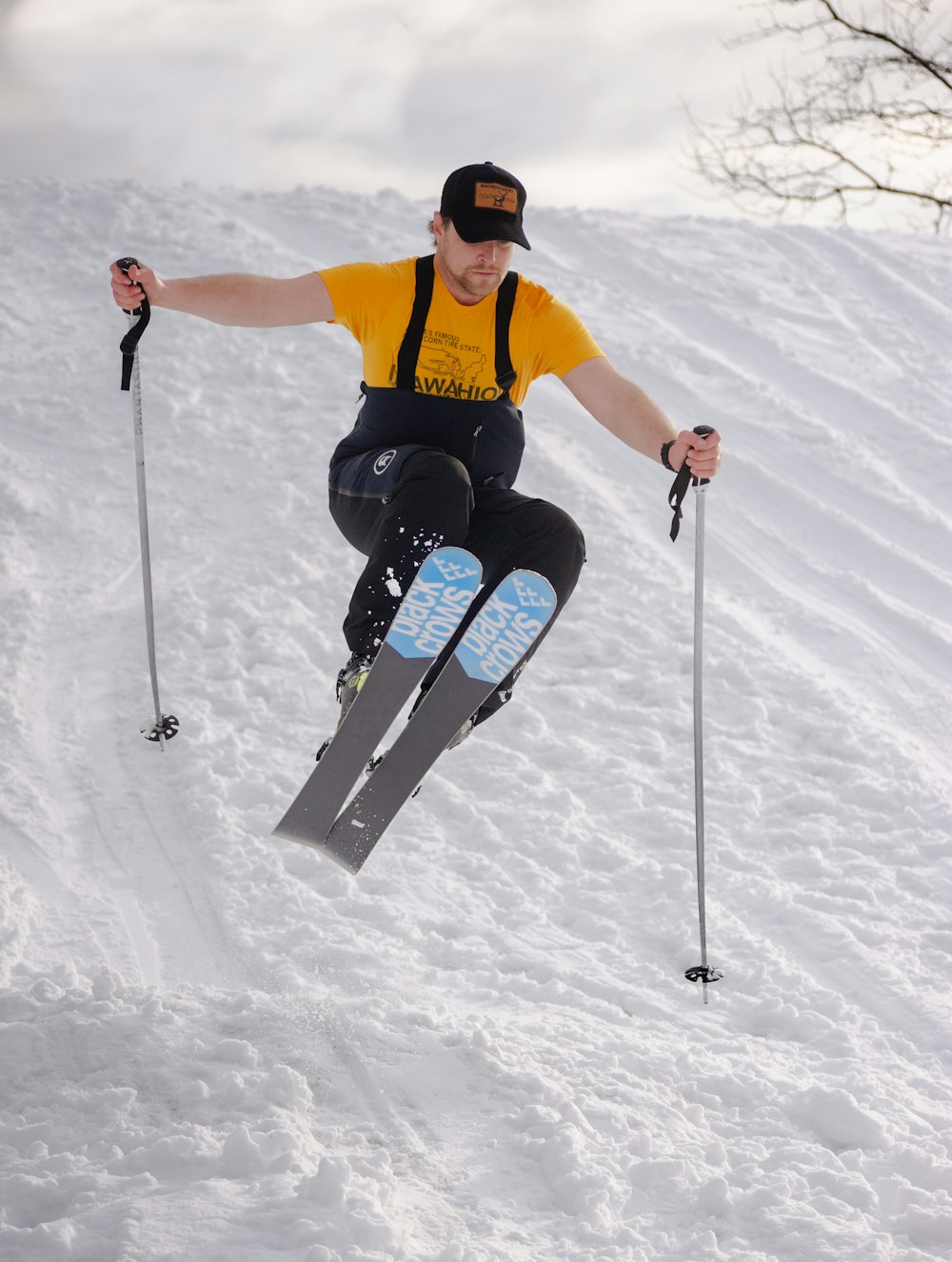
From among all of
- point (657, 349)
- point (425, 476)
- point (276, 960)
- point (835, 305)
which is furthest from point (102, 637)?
point (835, 305)

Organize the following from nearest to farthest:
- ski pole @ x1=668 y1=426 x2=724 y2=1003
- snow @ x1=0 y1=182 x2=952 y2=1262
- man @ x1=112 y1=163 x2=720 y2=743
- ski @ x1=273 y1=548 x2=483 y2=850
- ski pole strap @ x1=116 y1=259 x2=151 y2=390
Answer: snow @ x1=0 y1=182 x2=952 y2=1262 → ski @ x1=273 y1=548 x2=483 y2=850 → man @ x1=112 y1=163 x2=720 y2=743 → ski pole strap @ x1=116 y1=259 x2=151 y2=390 → ski pole @ x1=668 y1=426 x2=724 y2=1003

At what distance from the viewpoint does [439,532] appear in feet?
11.3

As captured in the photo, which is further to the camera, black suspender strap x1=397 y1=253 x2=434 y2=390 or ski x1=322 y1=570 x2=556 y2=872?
black suspender strap x1=397 y1=253 x2=434 y2=390

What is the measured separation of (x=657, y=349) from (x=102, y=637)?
16.8 feet

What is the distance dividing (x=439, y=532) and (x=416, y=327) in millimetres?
737

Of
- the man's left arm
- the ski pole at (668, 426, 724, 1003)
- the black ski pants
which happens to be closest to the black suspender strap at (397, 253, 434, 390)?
the black ski pants

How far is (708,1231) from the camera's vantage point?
292 centimetres

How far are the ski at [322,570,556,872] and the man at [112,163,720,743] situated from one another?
123 mm

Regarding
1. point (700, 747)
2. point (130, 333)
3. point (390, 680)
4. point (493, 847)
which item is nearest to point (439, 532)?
point (390, 680)

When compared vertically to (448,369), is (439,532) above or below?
below

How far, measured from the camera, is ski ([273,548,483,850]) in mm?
3406

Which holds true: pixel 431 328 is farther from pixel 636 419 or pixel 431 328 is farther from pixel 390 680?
pixel 390 680

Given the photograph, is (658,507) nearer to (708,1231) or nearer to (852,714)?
(852,714)

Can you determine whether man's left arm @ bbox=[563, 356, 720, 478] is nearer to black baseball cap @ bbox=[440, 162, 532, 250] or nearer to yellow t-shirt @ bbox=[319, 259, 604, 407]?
yellow t-shirt @ bbox=[319, 259, 604, 407]
